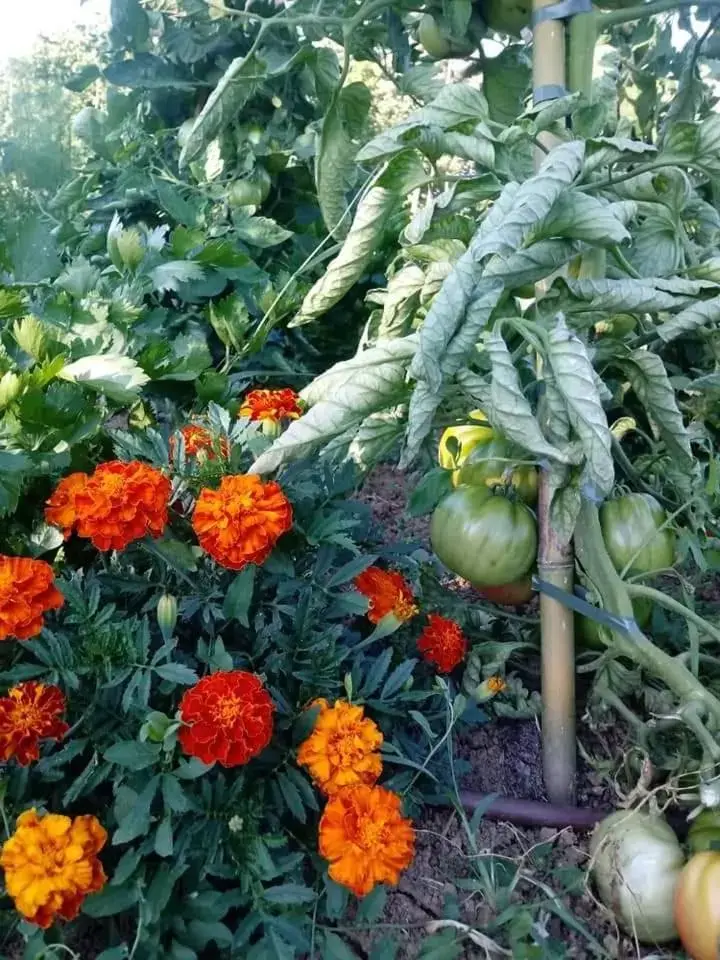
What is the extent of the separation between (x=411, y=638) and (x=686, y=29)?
993 millimetres

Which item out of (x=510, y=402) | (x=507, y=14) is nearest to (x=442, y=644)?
(x=510, y=402)

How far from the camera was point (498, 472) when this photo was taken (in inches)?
40.0

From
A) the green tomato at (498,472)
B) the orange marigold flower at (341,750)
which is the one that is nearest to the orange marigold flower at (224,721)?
the orange marigold flower at (341,750)

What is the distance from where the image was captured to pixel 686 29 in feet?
4.16

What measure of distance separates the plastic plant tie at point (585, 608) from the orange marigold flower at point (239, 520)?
11.5 inches

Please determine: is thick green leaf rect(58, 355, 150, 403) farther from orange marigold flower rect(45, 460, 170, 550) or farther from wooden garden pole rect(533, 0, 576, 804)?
wooden garden pole rect(533, 0, 576, 804)

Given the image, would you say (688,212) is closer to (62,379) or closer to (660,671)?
(660,671)

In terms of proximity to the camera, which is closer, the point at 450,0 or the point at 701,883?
the point at 701,883

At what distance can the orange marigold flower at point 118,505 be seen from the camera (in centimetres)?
84

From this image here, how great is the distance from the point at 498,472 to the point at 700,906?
1.61ft

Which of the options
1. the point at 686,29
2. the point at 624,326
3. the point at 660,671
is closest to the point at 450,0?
the point at 624,326

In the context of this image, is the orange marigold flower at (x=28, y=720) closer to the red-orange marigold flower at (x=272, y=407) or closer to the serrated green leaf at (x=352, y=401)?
the serrated green leaf at (x=352, y=401)

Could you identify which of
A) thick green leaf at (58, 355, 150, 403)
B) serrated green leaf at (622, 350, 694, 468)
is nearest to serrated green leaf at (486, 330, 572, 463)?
serrated green leaf at (622, 350, 694, 468)

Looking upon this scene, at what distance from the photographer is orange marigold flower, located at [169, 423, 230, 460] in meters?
0.99
